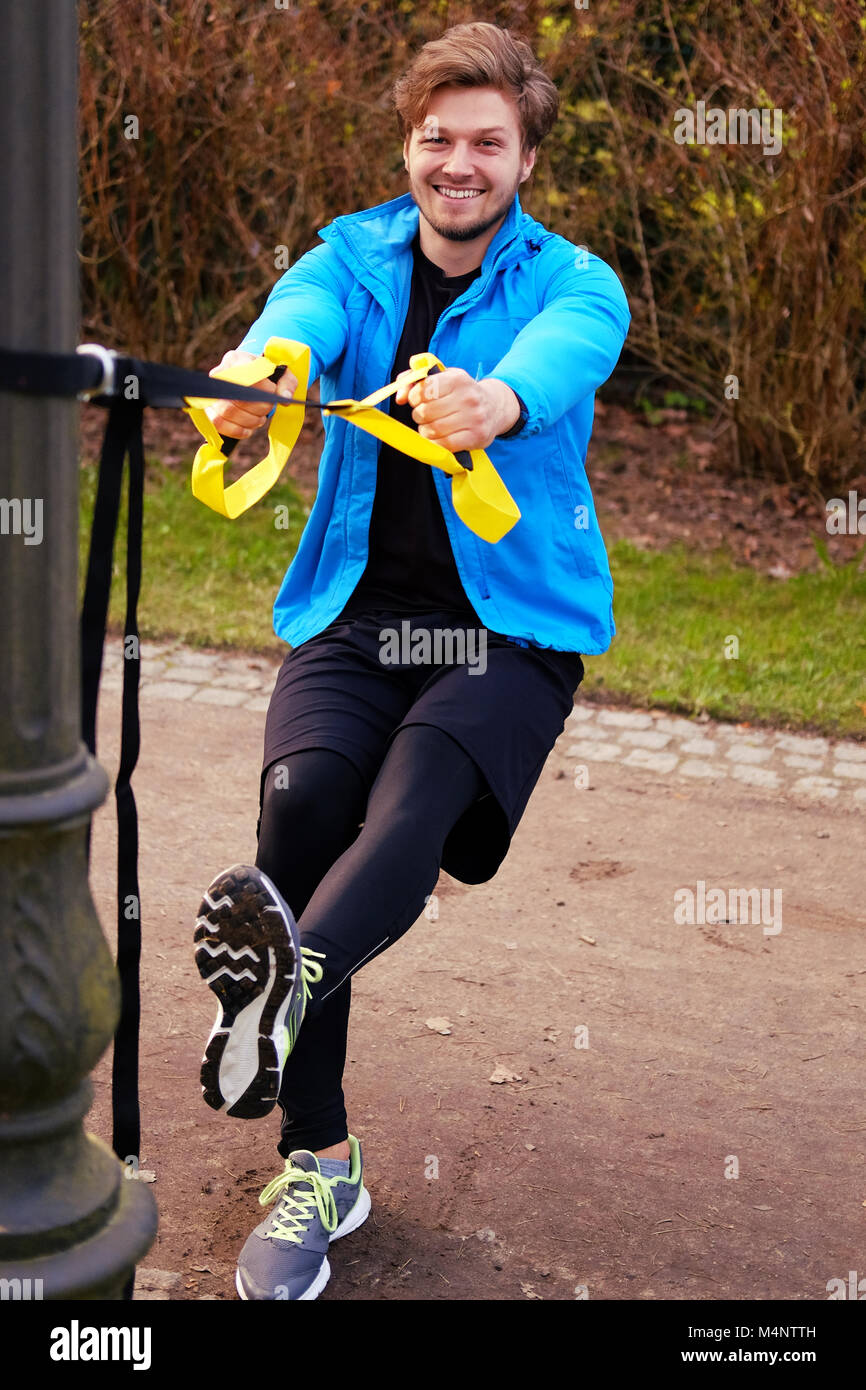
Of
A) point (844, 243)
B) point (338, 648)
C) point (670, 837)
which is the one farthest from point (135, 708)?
point (844, 243)

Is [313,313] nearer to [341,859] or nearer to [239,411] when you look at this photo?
[239,411]

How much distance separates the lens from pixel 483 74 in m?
3.02

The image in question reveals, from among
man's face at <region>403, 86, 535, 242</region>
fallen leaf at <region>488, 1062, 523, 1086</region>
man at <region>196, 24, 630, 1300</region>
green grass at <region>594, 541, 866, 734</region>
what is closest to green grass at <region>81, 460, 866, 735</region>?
green grass at <region>594, 541, 866, 734</region>

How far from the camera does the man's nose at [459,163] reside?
3.02 m

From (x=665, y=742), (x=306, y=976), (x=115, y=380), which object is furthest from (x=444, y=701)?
(x=665, y=742)

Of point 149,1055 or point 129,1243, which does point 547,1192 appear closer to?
point 149,1055

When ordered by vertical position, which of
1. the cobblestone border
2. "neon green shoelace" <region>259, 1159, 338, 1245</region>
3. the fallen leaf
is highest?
the cobblestone border

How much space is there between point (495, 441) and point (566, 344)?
0.78 feet

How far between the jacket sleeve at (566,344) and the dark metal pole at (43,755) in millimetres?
1251

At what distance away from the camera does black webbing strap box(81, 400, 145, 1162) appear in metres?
1.84

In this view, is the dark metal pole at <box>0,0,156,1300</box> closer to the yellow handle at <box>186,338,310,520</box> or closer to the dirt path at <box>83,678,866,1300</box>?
the yellow handle at <box>186,338,310,520</box>

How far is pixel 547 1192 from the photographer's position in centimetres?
313

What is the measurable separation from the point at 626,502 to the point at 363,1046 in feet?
17.0

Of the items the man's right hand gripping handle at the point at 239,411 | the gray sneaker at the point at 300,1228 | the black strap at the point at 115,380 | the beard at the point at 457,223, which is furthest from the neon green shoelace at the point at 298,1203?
the beard at the point at 457,223
